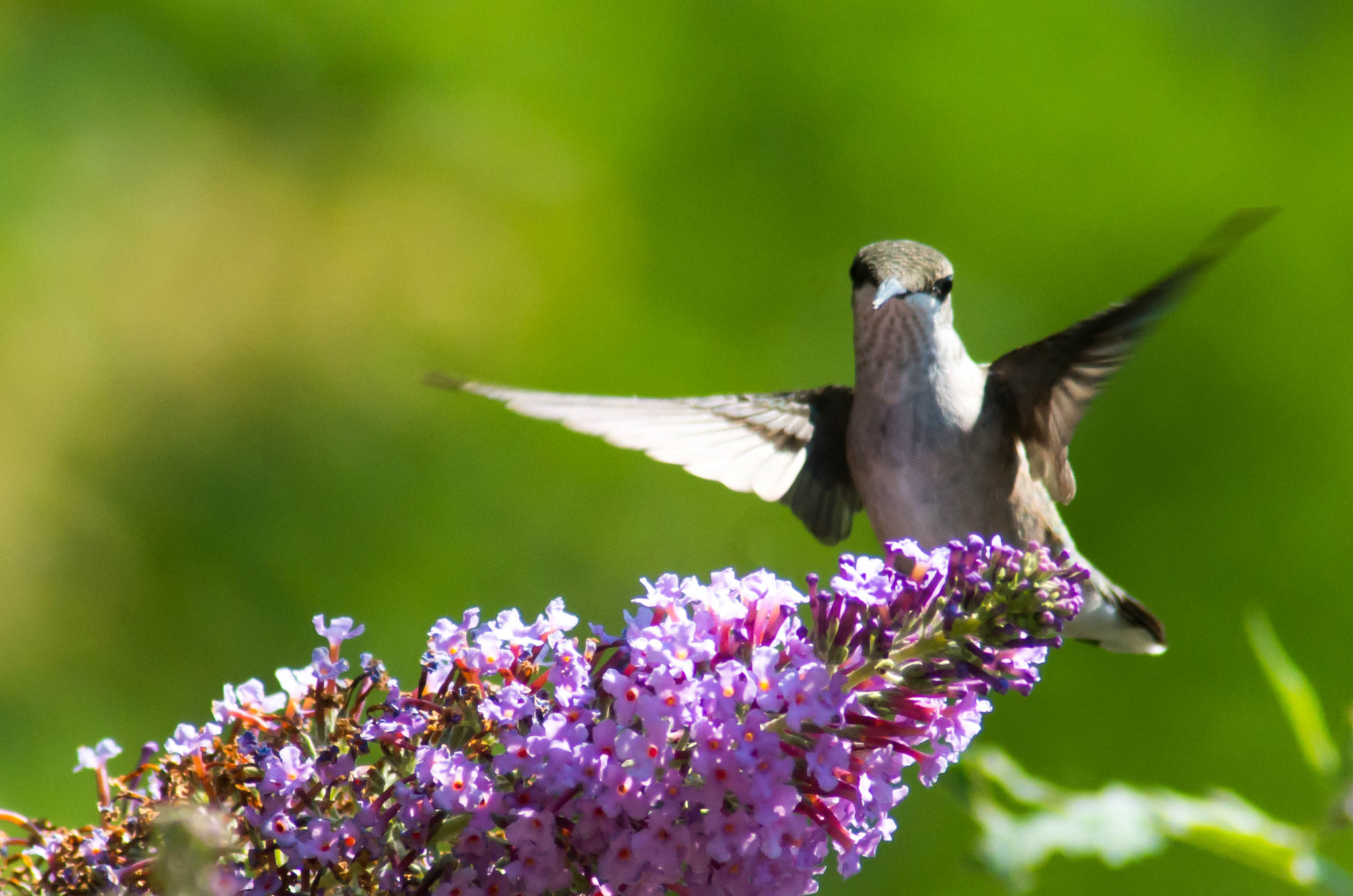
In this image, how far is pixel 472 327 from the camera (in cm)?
403

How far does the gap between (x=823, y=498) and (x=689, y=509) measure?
1790mm

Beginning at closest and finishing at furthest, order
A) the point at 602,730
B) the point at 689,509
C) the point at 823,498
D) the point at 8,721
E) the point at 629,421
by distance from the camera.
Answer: the point at 602,730, the point at 629,421, the point at 823,498, the point at 8,721, the point at 689,509

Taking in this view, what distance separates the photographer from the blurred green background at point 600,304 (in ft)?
12.4

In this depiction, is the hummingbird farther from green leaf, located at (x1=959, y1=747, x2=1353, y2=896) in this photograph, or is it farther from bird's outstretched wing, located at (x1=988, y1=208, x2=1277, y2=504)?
green leaf, located at (x1=959, y1=747, x2=1353, y2=896)

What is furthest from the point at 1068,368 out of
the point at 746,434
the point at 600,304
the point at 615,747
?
the point at 600,304

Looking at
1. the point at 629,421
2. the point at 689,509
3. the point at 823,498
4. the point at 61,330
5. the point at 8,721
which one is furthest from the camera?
the point at 689,509

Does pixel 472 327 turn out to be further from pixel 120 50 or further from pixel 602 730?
pixel 602 730

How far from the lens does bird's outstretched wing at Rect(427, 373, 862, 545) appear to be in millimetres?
1709

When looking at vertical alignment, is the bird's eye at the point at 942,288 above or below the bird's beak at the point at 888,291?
above

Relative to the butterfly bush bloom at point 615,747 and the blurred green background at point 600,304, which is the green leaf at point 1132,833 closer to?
the butterfly bush bloom at point 615,747

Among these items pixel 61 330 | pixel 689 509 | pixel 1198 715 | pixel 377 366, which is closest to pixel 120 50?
pixel 61 330

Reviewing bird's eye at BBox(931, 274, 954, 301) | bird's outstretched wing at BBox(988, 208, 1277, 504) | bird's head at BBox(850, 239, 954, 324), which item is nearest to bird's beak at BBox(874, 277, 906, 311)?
bird's head at BBox(850, 239, 954, 324)

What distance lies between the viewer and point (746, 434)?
6.97ft

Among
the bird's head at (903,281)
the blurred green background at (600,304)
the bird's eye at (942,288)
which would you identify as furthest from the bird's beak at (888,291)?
the blurred green background at (600,304)
